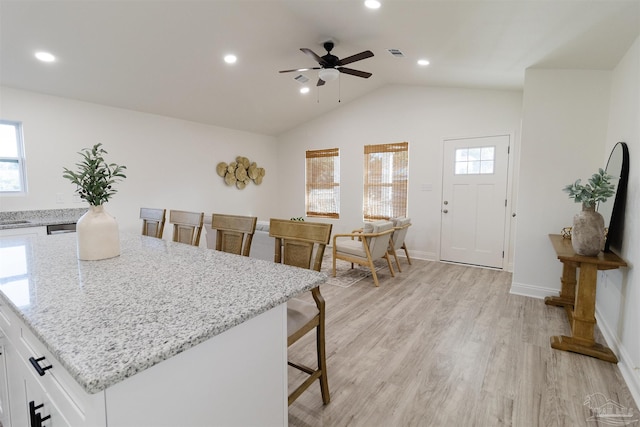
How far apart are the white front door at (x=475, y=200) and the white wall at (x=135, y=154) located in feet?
13.0

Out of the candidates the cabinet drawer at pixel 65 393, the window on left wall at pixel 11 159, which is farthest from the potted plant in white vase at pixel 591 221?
the window on left wall at pixel 11 159

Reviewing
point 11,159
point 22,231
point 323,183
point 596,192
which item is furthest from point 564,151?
point 11,159

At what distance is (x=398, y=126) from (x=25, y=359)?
5467 millimetres

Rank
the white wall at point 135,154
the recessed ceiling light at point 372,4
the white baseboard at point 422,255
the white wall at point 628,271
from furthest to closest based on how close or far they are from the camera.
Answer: the white baseboard at point 422,255 → the white wall at point 135,154 → the recessed ceiling light at point 372,4 → the white wall at point 628,271

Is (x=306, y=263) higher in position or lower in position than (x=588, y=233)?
lower

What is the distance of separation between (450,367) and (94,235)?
8.06 feet

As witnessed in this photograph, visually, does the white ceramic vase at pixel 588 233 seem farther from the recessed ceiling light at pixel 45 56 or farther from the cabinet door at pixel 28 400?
the recessed ceiling light at pixel 45 56

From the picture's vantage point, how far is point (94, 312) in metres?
0.97

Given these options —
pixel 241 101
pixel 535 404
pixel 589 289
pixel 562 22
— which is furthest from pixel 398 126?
pixel 535 404

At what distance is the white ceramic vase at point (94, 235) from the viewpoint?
5.31ft

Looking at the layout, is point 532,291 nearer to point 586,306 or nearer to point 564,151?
point 586,306

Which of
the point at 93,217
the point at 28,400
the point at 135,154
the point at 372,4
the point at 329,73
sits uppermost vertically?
the point at 372,4

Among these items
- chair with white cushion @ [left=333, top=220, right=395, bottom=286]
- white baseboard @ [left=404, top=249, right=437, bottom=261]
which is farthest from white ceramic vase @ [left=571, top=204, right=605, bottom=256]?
white baseboard @ [left=404, top=249, right=437, bottom=261]

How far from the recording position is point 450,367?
220cm
